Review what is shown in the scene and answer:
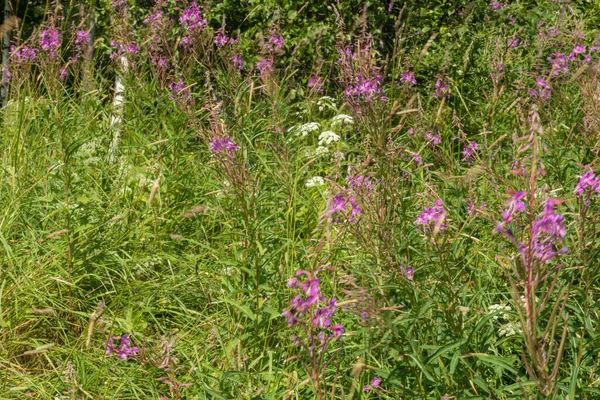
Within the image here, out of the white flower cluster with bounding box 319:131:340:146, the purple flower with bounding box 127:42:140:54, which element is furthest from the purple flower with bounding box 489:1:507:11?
the purple flower with bounding box 127:42:140:54

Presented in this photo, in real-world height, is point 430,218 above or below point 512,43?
above


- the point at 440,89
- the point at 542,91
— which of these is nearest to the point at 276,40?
the point at 440,89

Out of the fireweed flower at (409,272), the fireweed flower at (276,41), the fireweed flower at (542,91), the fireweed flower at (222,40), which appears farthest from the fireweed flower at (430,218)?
the fireweed flower at (222,40)

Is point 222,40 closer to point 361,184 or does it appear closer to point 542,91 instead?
point 542,91

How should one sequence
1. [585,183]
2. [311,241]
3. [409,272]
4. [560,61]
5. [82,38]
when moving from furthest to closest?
[82,38] < [560,61] < [311,241] < [409,272] < [585,183]

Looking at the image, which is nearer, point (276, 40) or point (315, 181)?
point (315, 181)

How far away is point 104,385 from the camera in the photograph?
2.96 meters

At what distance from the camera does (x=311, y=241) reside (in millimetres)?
3490

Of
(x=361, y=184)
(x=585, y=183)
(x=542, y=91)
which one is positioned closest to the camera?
(x=585, y=183)

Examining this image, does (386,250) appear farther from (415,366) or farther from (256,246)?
(256,246)

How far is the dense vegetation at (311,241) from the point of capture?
7.38 feet

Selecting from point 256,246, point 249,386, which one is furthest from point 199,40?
point 249,386

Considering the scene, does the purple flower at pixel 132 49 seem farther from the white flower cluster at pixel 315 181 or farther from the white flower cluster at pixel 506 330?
the white flower cluster at pixel 506 330

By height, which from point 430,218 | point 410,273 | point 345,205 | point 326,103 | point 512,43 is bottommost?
point 326,103
